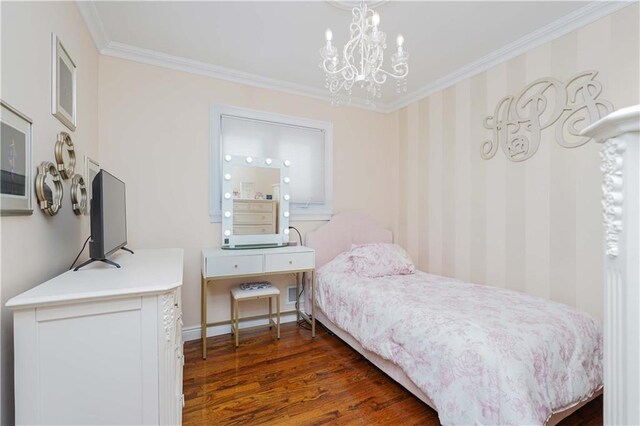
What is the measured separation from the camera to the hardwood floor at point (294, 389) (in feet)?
5.47

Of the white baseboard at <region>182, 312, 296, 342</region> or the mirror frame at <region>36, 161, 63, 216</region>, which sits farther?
the white baseboard at <region>182, 312, 296, 342</region>

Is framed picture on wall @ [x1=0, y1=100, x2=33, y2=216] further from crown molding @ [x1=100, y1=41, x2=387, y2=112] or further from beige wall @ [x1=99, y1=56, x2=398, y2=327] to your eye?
crown molding @ [x1=100, y1=41, x2=387, y2=112]

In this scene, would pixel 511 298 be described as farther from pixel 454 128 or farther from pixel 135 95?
pixel 135 95

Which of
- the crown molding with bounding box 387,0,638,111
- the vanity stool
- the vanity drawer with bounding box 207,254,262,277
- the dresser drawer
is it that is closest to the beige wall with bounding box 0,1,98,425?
the vanity drawer with bounding box 207,254,262,277

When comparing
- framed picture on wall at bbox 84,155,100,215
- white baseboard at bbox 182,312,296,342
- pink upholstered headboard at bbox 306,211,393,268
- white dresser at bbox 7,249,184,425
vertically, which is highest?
framed picture on wall at bbox 84,155,100,215

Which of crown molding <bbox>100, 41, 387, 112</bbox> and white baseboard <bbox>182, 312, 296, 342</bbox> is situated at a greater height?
crown molding <bbox>100, 41, 387, 112</bbox>

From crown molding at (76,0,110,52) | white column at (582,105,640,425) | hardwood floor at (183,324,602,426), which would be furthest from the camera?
crown molding at (76,0,110,52)

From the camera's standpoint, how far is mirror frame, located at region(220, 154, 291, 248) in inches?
108

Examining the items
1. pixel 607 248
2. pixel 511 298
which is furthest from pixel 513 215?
pixel 607 248

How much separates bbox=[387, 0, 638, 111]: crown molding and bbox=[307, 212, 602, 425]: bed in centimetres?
195

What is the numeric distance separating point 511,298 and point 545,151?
1.17 meters

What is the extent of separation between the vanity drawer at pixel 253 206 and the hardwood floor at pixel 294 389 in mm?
1242

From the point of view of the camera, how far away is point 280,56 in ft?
8.36

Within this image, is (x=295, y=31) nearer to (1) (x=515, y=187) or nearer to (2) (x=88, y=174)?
(2) (x=88, y=174)
